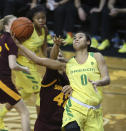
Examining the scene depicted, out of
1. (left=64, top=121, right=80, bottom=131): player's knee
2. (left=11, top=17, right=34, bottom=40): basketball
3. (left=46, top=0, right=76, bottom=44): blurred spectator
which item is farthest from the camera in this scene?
(left=46, top=0, right=76, bottom=44): blurred spectator

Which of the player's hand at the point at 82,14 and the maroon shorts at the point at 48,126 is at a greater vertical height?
the maroon shorts at the point at 48,126

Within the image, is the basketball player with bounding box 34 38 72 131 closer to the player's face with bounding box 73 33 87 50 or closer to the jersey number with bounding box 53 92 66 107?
the jersey number with bounding box 53 92 66 107

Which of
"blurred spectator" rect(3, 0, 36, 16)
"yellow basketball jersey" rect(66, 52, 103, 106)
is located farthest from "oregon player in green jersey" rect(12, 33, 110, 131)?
"blurred spectator" rect(3, 0, 36, 16)

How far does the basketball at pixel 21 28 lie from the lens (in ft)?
15.9

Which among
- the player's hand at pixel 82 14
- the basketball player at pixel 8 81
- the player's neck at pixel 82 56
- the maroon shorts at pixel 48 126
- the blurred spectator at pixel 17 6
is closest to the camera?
the player's neck at pixel 82 56

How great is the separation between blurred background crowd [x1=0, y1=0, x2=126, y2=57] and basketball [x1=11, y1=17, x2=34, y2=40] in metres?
5.86

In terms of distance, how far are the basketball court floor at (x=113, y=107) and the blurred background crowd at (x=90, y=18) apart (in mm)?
1676

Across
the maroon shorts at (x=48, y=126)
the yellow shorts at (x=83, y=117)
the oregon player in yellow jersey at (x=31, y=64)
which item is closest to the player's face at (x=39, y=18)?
the oregon player in yellow jersey at (x=31, y=64)

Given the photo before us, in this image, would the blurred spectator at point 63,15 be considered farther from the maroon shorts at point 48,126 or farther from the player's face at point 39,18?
the maroon shorts at point 48,126

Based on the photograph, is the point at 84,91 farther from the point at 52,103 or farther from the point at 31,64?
the point at 31,64

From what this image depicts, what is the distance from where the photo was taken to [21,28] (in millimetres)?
4895

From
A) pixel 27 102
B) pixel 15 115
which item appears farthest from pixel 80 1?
pixel 15 115

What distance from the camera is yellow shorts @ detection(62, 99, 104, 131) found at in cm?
425

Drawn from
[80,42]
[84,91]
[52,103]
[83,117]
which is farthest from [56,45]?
[83,117]
